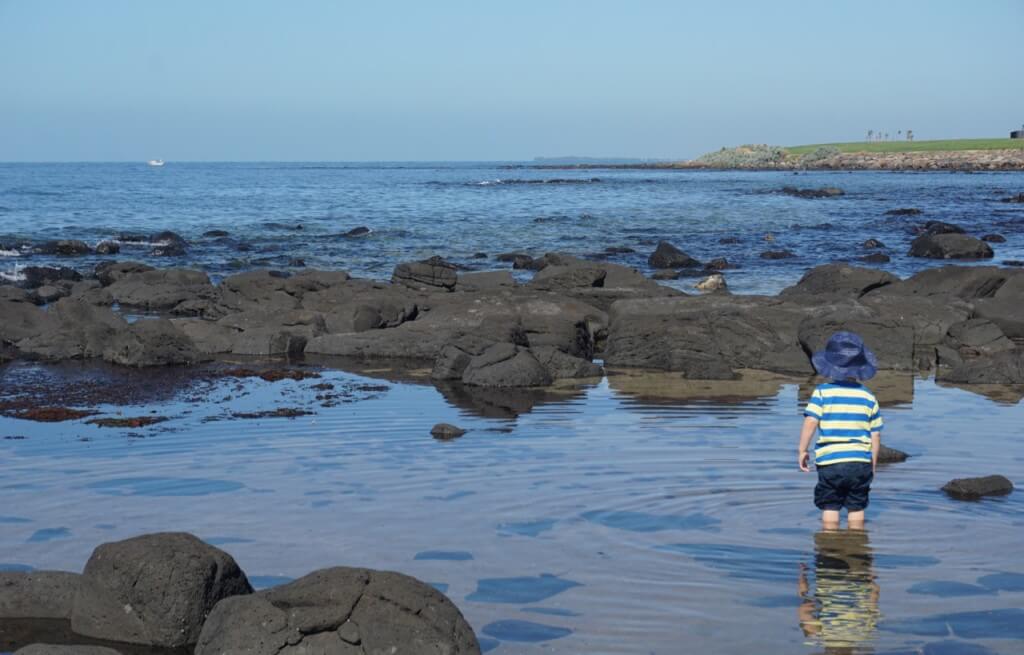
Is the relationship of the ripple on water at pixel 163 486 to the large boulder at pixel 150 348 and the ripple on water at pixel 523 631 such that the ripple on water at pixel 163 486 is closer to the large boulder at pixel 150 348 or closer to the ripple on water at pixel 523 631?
the ripple on water at pixel 523 631

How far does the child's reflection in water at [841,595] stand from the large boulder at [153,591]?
10.4 feet

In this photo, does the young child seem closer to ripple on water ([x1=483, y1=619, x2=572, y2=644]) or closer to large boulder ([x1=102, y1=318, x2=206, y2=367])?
ripple on water ([x1=483, y1=619, x2=572, y2=644])

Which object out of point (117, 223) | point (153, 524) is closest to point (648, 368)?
point (153, 524)

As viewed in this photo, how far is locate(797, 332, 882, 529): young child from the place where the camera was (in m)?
8.34

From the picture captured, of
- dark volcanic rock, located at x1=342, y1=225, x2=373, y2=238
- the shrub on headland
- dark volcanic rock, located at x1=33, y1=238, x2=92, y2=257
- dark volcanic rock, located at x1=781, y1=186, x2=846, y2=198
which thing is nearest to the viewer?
dark volcanic rock, located at x1=33, y1=238, x2=92, y2=257

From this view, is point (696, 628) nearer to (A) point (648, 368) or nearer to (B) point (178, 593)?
(B) point (178, 593)

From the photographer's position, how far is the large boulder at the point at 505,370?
15.0 m

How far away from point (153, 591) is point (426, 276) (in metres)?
19.1

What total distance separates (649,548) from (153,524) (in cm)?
349

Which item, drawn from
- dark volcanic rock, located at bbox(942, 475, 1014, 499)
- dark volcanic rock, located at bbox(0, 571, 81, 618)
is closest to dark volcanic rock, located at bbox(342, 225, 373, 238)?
dark volcanic rock, located at bbox(942, 475, 1014, 499)

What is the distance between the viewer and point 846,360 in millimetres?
8344

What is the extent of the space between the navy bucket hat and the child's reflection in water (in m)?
1.10

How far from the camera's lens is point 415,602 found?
595 cm

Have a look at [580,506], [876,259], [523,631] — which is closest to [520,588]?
[523,631]
